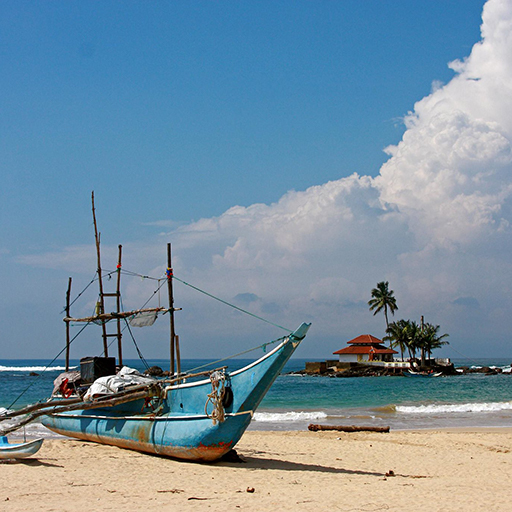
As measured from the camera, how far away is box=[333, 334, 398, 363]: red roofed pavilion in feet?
231

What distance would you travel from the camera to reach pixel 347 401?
33281 mm

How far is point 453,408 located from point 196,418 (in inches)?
820

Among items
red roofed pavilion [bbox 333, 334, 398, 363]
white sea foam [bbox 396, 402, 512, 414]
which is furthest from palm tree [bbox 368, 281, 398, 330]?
white sea foam [bbox 396, 402, 512, 414]

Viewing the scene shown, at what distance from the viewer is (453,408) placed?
94.3 ft

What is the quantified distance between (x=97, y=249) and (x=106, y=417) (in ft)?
32.8

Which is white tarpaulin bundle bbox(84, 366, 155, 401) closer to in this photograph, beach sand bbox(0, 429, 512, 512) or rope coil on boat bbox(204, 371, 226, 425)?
beach sand bbox(0, 429, 512, 512)

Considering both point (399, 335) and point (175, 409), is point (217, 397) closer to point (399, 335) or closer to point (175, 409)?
point (175, 409)

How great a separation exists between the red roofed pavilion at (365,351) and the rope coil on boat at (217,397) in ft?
198

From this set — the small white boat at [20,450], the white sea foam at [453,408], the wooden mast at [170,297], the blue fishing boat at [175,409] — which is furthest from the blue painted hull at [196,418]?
the white sea foam at [453,408]

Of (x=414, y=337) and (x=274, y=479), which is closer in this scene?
(x=274, y=479)

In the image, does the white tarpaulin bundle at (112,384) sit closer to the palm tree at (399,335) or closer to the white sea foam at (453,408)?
the white sea foam at (453,408)

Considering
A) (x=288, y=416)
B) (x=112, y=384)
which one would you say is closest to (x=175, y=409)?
(x=112, y=384)

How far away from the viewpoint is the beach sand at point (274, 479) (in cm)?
871

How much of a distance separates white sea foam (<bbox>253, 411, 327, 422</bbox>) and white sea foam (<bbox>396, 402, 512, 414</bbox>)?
4.61m
